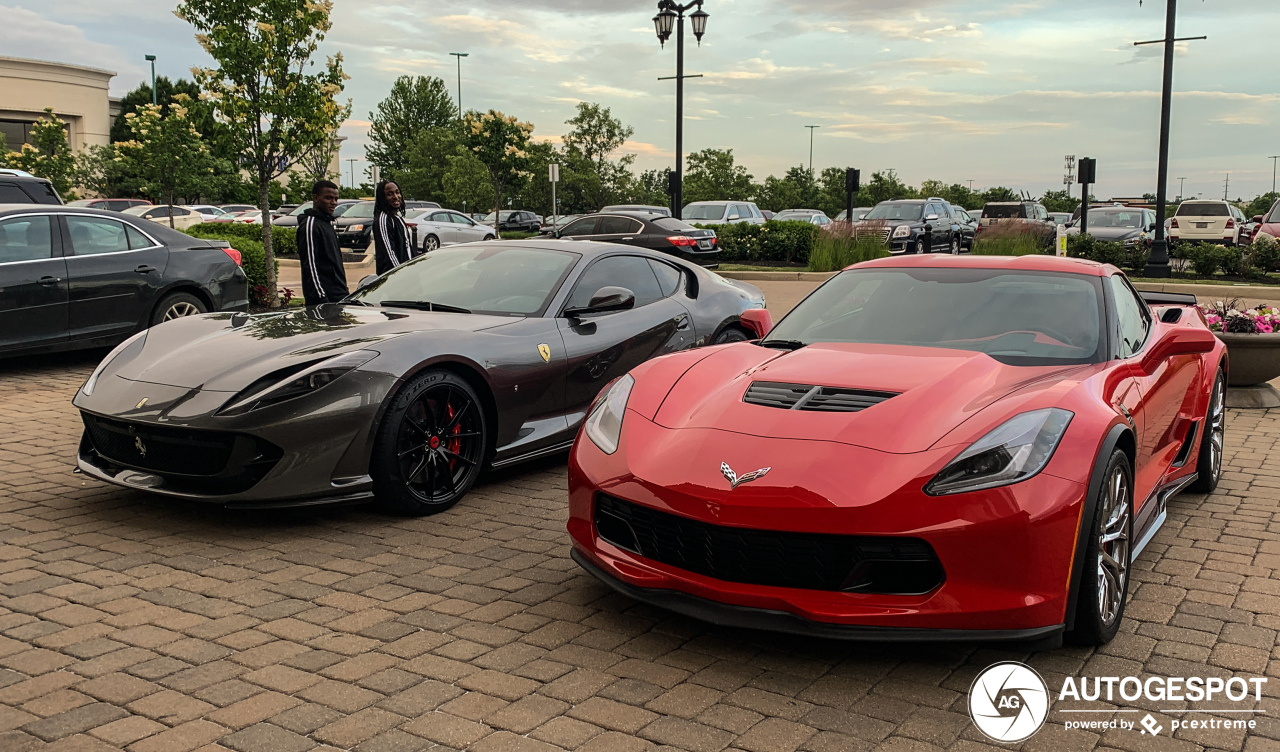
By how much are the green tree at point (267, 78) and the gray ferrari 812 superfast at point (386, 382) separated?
26.0 ft

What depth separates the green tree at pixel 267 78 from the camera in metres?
13.2

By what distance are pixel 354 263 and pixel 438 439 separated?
67.1 ft

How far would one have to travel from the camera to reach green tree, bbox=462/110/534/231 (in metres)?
31.8

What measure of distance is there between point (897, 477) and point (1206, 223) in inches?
1125

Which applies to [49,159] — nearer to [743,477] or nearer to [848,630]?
[743,477]

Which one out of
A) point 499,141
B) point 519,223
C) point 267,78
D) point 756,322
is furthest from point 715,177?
point 756,322

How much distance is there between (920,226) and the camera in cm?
2641

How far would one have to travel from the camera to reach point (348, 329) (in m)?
5.43

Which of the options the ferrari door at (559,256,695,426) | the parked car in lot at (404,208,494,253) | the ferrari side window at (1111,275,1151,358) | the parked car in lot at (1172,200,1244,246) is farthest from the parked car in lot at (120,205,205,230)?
the ferrari side window at (1111,275,1151,358)

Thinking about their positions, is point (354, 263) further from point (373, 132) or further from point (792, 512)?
point (373, 132)

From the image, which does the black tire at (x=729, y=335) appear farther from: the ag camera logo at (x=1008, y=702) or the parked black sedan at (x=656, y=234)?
the parked black sedan at (x=656, y=234)

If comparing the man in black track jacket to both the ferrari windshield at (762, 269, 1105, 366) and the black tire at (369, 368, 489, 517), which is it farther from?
the ferrari windshield at (762, 269, 1105, 366)

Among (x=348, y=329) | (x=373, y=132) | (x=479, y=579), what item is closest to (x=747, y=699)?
(x=479, y=579)

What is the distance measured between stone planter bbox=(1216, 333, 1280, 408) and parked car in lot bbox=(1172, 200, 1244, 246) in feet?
67.5
